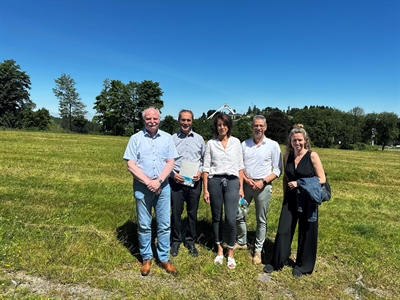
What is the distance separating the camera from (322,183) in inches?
159

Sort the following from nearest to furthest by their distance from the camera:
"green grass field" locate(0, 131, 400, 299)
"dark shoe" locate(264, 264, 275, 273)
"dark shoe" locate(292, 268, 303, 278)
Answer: "green grass field" locate(0, 131, 400, 299) < "dark shoe" locate(292, 268, 303, 278) < "dark shoe" locate(264, 264, 275, 273)

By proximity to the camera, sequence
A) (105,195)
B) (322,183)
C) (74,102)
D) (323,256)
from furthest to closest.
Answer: (74,102)
(105,195)
(323,256)
(322,183)

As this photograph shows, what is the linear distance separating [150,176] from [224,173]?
1.13 metres

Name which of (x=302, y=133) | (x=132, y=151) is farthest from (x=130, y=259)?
(x=302, y=133)

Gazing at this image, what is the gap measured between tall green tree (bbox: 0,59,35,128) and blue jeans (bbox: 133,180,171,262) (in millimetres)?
65259

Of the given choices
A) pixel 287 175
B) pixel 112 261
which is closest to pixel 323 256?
pixel 287 175

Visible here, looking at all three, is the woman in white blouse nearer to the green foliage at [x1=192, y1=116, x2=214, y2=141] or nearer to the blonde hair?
the blonde hair

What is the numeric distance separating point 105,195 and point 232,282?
5465 millimetres

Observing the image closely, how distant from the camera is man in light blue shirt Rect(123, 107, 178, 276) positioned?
3.90 meters

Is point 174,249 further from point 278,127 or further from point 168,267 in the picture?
point 278,127

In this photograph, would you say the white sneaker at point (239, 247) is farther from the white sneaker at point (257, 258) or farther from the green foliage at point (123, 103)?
the green foliage at point (123, 103)

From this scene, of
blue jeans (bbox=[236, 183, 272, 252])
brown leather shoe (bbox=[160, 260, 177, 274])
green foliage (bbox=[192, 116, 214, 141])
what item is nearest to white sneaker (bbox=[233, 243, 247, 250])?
blue jeans (bbox=[236, 183, 272, 252])

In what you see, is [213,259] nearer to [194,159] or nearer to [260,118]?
[194,159]

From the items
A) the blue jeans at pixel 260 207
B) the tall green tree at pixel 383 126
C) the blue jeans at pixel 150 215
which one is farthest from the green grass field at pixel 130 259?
the tall green tree at pixel 383 126
